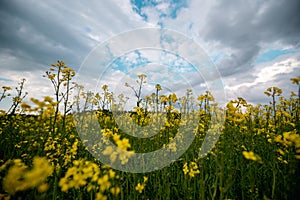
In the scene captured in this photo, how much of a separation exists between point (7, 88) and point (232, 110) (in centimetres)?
568

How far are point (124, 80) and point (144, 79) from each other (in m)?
0.46

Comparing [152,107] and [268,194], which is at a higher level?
[152,107]

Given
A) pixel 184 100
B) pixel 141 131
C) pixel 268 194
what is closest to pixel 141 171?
pixel 141 131

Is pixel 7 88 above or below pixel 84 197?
above

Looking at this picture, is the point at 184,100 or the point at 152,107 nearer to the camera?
the point at 152,107

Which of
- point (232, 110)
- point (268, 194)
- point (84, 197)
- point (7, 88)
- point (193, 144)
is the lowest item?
point (84, 197)

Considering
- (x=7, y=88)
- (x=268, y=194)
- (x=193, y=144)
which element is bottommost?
(x=268, y=194)

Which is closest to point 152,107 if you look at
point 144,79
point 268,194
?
point 144,79

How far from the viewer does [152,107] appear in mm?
5367

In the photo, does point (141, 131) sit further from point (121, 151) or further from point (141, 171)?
Result: point (121, 151)

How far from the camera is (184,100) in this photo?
841 centimetres

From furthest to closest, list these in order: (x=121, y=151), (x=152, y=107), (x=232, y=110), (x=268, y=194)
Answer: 1. (x=152, y=107)
2. (x=268, y=194)
3. (x=232, y=110)
4. (x=121, y=151)

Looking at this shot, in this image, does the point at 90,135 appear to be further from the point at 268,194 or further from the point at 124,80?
the point at 268,194

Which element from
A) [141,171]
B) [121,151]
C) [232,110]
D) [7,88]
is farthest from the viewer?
[7,88]
